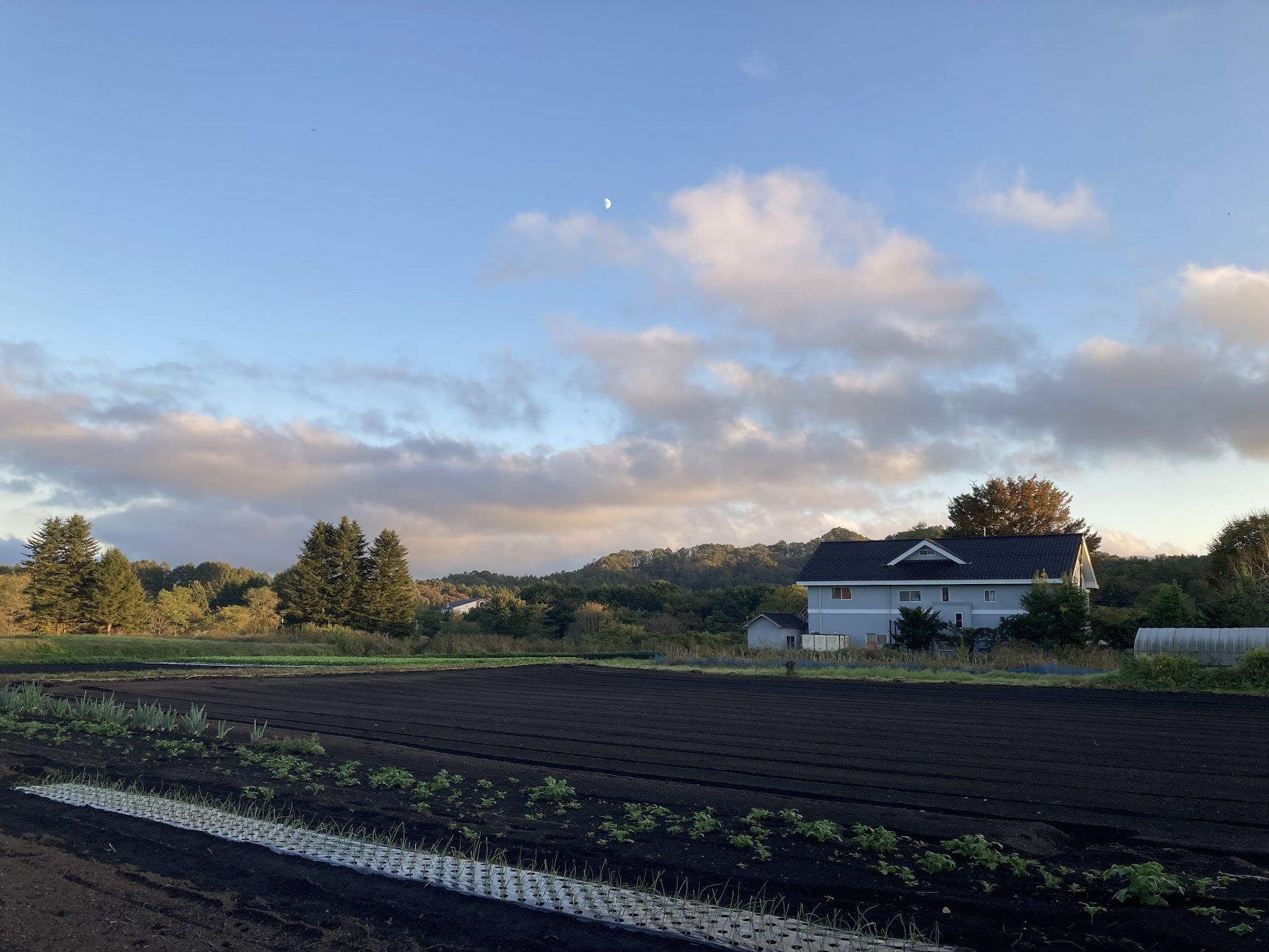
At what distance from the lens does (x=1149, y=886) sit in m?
5.03

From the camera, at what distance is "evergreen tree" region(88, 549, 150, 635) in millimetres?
50188

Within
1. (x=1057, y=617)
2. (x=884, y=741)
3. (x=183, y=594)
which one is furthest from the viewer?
(x=183, y=594)

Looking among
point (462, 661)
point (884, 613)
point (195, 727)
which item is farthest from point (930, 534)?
point (195, 727)

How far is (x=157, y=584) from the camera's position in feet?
287

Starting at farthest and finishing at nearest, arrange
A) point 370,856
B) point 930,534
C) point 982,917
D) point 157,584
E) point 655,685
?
point 157,584 < point 930,534 < point 655,685 < point 370,856 < point 982,917

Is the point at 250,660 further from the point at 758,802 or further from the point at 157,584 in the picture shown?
the point at 157,584

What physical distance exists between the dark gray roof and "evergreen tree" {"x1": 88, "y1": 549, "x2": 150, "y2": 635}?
3931 centimetres

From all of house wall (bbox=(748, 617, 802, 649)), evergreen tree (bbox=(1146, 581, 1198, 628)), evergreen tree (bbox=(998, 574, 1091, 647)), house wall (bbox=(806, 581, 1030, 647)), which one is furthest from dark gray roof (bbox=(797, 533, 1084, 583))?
evergreen tree (bbox=(1146, 581, 1198, 628))

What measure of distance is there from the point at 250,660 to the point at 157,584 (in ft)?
211

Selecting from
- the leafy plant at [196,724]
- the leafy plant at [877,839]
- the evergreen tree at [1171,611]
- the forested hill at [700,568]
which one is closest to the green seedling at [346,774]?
the leafy plant at [196,724]

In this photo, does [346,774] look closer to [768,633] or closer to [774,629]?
[774,629]

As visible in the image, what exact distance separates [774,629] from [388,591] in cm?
2719

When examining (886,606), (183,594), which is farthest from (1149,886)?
(183,594)

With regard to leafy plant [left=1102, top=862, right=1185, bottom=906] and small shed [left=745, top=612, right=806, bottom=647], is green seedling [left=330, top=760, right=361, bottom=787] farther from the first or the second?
small shed [left=745, top=612, right=806, bottom=647]
